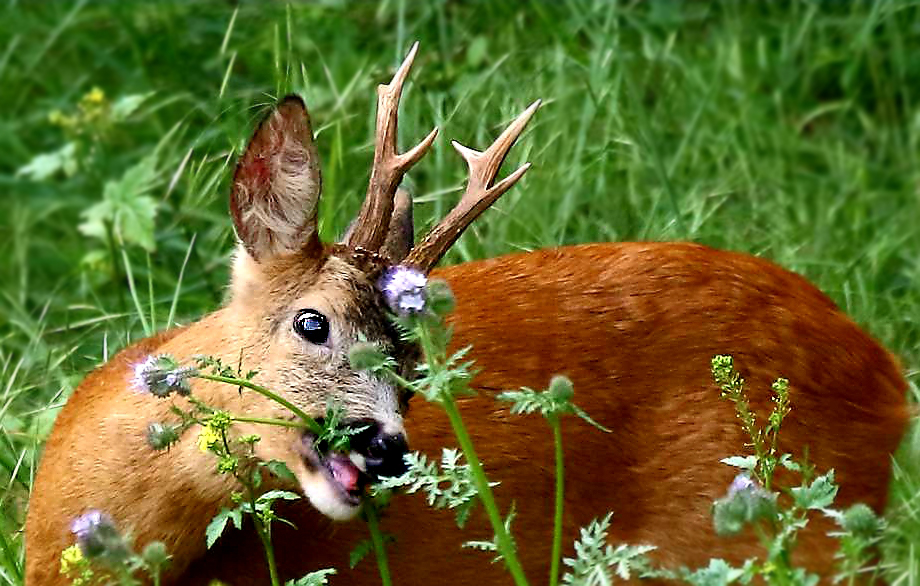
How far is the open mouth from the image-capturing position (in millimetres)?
3350

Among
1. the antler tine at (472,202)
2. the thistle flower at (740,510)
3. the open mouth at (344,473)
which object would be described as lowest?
the open mouth at (344,473)

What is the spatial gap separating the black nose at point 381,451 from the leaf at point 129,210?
2425 mm

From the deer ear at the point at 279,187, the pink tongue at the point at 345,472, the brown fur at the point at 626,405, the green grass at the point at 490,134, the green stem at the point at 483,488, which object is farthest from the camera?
the green grass at the point at 490,134

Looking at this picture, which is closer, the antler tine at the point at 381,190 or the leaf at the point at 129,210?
the antler tine at the point at 381,190

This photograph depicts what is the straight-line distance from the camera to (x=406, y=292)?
316cm

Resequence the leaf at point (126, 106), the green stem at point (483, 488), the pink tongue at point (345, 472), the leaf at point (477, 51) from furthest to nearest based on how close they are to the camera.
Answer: the leaf at point (477, 51), the leaf at point (126, 106), the pink tongue at point (345, 472), the green stem at point (483, 488)

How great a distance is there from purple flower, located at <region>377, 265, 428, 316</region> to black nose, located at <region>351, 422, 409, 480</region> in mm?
225

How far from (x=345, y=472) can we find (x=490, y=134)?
2.37 meters

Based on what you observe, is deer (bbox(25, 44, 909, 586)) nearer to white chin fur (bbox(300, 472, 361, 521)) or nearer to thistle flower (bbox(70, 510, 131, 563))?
white chin fur (bbox(300, 472, 361, 521))

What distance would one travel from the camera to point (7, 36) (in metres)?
7.05

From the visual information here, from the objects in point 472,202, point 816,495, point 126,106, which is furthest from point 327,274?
point 126,106

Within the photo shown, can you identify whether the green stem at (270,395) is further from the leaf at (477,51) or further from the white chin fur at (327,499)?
the leaf at (477,51)

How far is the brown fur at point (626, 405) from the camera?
3.96 metres

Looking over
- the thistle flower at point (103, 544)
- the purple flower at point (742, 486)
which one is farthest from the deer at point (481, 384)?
the purple flower at point (742, 486)
